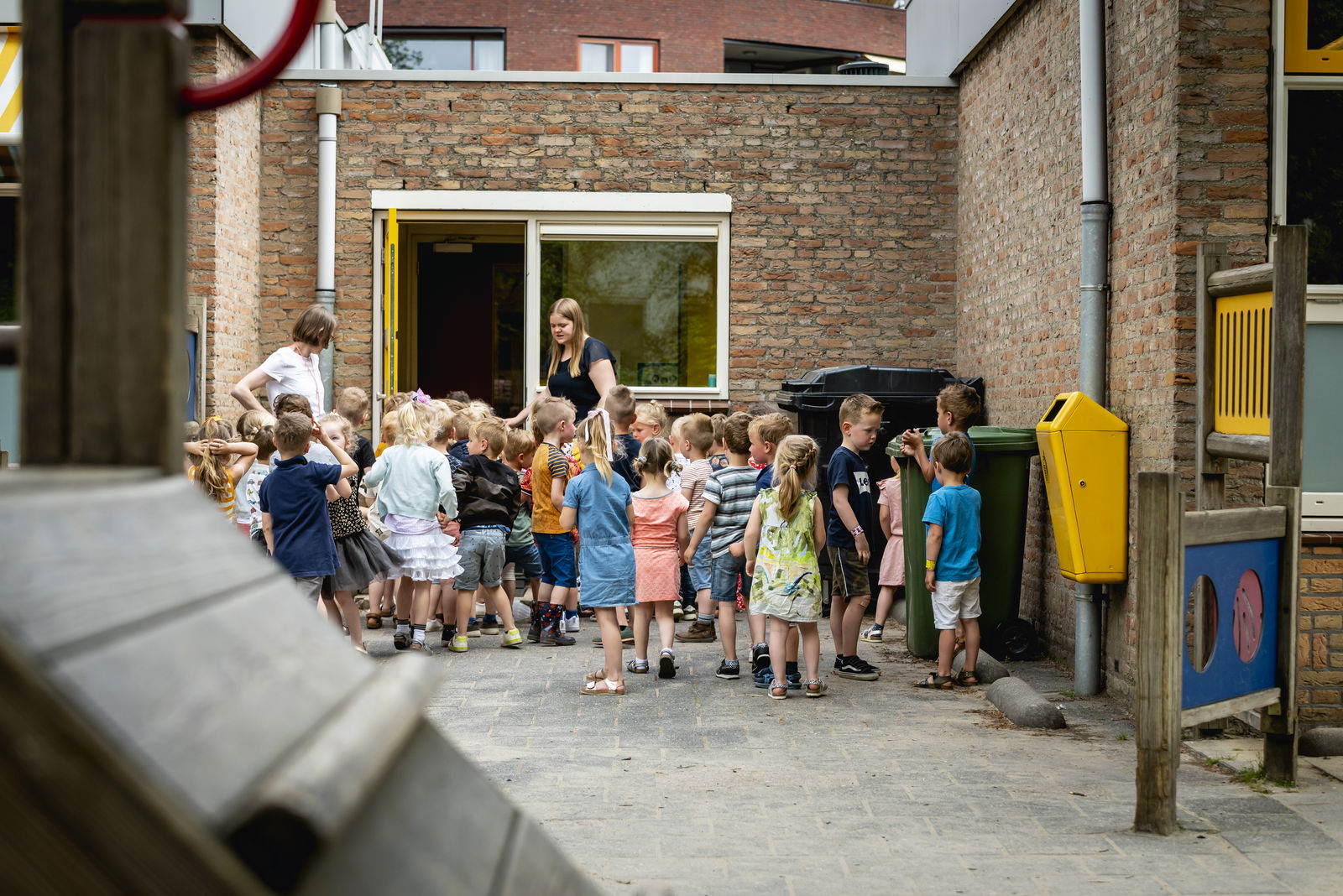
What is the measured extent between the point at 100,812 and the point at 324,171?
37.2 ft

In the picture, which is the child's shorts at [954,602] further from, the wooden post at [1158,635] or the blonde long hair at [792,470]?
the wooden post at [1158,635]

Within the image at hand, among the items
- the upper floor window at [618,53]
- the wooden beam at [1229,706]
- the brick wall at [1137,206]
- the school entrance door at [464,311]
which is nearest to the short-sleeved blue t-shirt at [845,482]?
the brick wall at [1137,206]

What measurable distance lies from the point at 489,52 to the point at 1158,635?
2853cm

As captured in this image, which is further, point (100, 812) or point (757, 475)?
point (757, 475)

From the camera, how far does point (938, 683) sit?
7.46m

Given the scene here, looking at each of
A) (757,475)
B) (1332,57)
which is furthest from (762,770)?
(1332,57)

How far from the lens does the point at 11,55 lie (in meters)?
10.4

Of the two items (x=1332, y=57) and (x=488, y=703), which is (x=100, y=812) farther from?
(x=1332, y=57)

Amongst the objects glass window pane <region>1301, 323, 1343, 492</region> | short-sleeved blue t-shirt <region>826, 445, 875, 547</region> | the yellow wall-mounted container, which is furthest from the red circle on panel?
short-sleeved blue t-shirt <region>826, 445, 875, 547</region>

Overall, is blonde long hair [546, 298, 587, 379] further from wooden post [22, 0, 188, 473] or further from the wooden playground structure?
wooden post [22, 0, 188, 473]

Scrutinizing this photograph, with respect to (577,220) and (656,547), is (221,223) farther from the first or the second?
(656,547)

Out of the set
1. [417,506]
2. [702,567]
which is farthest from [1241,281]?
[417,506]

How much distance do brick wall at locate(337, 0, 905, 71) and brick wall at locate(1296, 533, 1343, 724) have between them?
25.9m

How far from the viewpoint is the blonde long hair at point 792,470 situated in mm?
7094
